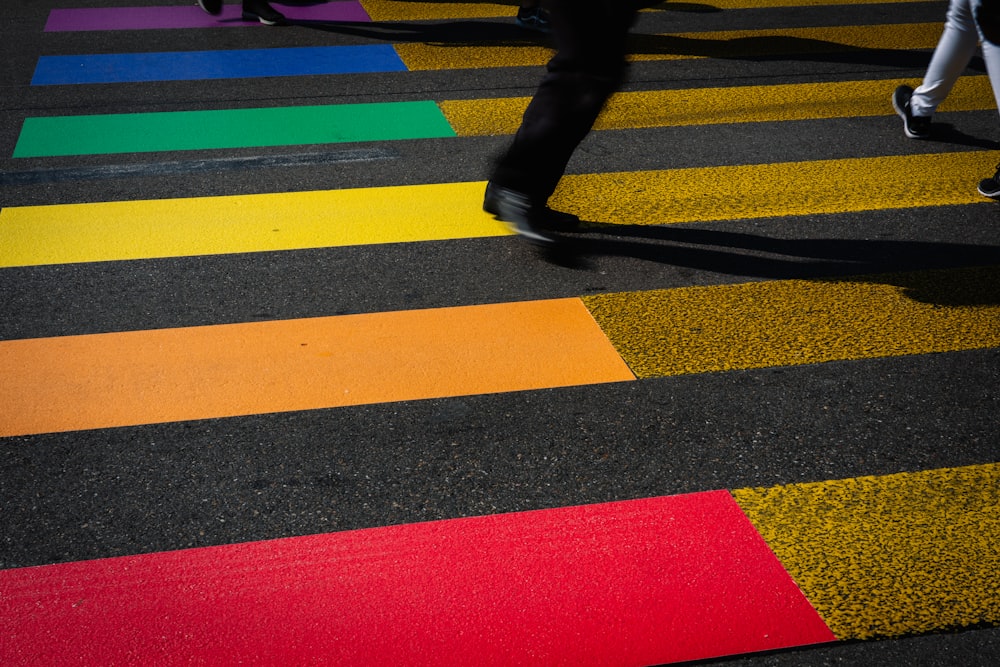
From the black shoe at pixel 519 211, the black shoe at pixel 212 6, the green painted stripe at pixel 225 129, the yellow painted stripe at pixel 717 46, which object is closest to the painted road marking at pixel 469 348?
the black shoe at pixel 519 211

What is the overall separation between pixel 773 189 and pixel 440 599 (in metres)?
3.27

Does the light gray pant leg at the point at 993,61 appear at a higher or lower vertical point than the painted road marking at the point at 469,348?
higher

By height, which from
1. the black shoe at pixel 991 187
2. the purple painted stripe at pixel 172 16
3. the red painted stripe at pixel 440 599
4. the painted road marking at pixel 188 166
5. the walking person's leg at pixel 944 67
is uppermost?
the walking person's leg at pixel 944 67

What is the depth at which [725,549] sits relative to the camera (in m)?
2.65

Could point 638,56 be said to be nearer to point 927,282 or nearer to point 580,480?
point 927,282

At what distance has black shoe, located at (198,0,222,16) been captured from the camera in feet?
27.7

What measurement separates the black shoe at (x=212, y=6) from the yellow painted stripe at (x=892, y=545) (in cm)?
704

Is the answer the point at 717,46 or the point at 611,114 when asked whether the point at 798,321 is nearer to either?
the point at 611,114

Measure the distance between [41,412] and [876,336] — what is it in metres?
2.79

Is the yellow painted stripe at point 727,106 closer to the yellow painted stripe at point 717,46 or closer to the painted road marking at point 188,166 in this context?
the painted road marking at point 188,166

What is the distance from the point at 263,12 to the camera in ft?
27.3

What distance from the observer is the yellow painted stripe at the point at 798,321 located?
3.60 metres

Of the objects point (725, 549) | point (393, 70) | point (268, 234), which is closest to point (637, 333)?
point (725, 549)

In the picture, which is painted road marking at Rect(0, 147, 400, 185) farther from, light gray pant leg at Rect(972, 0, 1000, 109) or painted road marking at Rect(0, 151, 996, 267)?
light gray pant leg at Rect(972, 0, 1000, 109)
